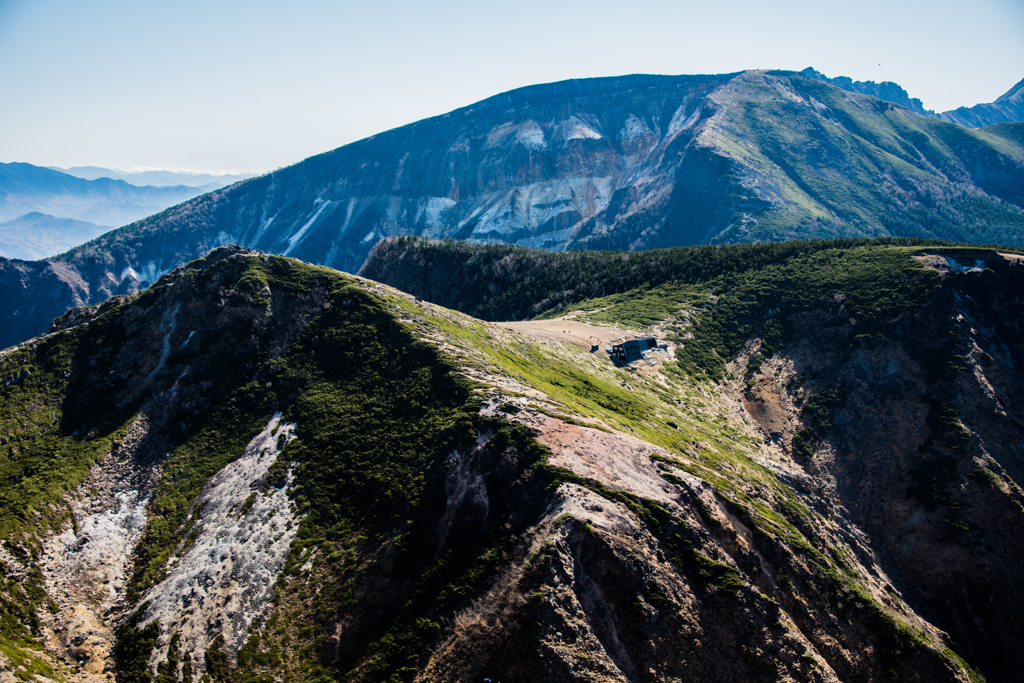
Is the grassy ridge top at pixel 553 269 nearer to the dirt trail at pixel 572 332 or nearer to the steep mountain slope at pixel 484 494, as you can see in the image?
the dirt trail at pixel 572 332

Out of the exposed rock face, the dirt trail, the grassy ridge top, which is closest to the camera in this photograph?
the exposed rock face

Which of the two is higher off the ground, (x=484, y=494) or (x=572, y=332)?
(x=572, y=332)

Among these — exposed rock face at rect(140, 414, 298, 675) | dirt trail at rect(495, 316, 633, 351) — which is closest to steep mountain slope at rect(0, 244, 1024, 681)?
exposed rock face at rect(140, 414, 298, 675)

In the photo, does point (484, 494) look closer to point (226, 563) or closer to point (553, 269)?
point (226, 563)

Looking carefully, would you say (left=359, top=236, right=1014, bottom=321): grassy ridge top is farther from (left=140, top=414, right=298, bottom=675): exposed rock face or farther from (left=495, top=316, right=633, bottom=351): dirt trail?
(left=140, top=414, right=298, bottom=675): exposed rock face

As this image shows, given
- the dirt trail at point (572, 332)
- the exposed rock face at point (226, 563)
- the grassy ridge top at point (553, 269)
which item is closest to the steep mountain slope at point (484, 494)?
the exposed rock face at point (226, 563)

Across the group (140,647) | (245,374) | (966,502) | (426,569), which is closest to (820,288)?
(966,502)

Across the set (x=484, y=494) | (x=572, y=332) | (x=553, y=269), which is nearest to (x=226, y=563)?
(x=484, y=494)

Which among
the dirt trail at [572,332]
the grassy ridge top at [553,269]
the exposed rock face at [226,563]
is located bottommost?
the exposed rock face at [226,563]
